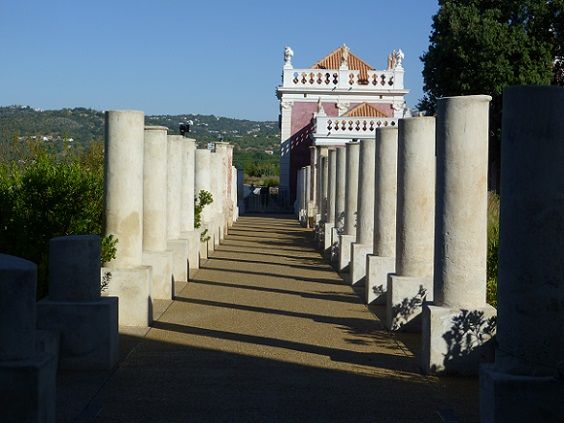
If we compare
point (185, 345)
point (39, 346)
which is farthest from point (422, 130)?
point (39, 346)

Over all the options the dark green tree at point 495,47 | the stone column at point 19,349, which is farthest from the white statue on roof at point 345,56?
the stone column at point 19,349

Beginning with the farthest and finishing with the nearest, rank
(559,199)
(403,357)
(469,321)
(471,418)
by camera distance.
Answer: (403,357)
(469,321)
(471,418)
(559,199)

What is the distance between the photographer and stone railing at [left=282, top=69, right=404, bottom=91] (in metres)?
47.1

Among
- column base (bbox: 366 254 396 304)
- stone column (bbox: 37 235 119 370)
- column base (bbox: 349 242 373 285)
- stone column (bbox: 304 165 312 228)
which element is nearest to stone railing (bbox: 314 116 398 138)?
stone column (bbox: 304 165 312 228)

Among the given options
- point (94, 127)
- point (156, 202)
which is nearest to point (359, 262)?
point (156, 202)

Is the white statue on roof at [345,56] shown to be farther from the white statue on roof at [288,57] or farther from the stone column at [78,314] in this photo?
the stone column at [78,314]

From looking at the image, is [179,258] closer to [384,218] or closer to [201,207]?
[384,218]

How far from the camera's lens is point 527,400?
5.96 m

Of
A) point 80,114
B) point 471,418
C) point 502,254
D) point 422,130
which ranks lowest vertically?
point 471,418

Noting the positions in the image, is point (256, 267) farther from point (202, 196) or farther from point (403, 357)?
point (403, 357)

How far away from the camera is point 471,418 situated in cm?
679

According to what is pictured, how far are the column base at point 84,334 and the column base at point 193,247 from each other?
314 inches

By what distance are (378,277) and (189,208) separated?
5369mm

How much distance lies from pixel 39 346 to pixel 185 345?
8.33 ft
